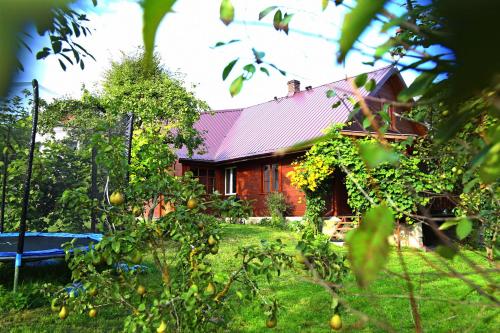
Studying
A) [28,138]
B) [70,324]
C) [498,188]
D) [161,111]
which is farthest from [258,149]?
[498,188]

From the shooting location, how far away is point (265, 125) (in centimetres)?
1975

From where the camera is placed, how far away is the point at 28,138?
6.35 meters

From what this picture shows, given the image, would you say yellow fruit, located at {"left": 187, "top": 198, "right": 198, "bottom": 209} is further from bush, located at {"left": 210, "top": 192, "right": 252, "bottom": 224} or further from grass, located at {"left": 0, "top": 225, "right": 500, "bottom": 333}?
grass, located at {"left": 0, "top": 225, "right": 500, "bottom": 333}

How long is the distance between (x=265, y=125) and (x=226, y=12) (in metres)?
19.1

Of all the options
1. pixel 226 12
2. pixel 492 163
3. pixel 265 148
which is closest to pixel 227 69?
pixel 226 12

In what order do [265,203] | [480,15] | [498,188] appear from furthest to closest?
[265,203] < [498,188] < [480,15]

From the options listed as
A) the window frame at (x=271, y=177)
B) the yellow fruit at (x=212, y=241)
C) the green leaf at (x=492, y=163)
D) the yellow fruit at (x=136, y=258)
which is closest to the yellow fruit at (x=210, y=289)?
the yellow fruit at (x=212, y=241)

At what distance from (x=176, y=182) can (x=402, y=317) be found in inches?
131

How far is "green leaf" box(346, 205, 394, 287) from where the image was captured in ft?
0.96

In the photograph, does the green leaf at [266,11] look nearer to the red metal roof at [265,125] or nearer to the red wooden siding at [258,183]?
the red metal roof at [265,125]

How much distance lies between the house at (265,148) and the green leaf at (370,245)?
14.1 meters

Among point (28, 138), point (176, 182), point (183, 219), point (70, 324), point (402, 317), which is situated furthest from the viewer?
point (28, 138)

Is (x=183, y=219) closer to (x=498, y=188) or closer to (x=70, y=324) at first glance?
(x=498, y=188)

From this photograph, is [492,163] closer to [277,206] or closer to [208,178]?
[277,206]
